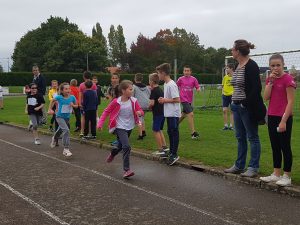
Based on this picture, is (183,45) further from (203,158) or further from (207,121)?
(203,158)

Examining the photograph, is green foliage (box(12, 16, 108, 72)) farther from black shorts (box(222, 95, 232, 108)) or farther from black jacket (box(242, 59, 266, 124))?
black jacket (box(242, 59, 266, 124))

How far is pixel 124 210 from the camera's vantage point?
240 inches

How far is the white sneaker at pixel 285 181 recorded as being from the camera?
22.6ft

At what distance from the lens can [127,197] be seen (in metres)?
6.79

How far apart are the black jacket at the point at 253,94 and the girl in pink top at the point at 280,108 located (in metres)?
0.25

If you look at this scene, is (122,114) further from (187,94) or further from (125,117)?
(187,94)

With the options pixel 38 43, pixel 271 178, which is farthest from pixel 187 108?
pixel 38 43

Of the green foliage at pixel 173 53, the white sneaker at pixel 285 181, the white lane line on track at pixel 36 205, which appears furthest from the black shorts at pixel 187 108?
the green foliage at pixel 173 53

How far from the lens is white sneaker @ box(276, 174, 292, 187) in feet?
22.6

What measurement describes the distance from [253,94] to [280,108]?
53 centimetres

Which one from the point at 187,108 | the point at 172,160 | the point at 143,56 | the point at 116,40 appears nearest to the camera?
the point at 172,160

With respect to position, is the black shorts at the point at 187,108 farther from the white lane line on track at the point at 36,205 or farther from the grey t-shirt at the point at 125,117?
the white lane line on track at the point at 36,205

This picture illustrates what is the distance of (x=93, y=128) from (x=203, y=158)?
15.1ft

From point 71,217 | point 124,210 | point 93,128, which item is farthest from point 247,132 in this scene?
point 93,128
